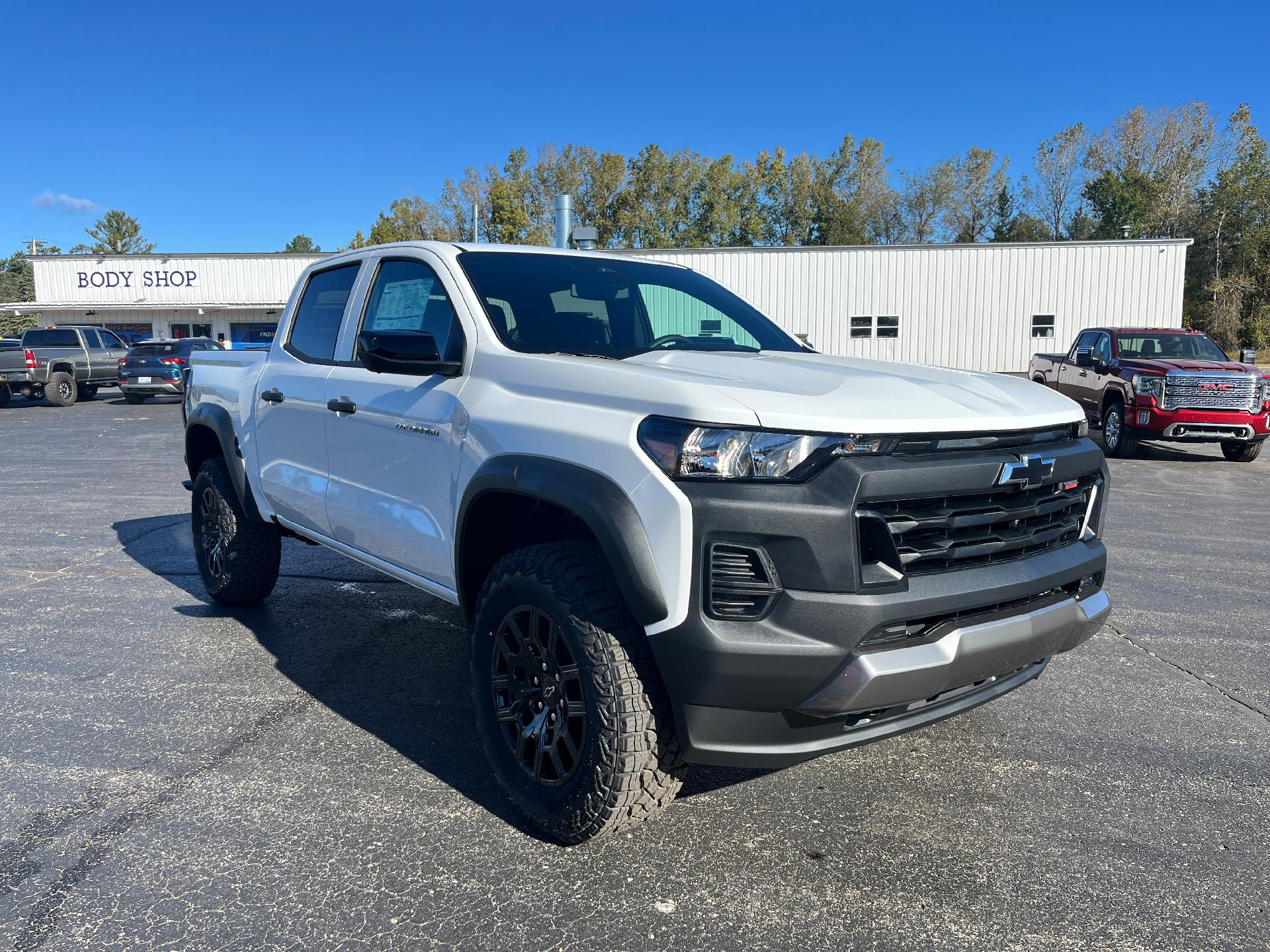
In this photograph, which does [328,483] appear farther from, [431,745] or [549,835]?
[549,835]

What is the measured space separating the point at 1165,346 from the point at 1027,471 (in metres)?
13.1

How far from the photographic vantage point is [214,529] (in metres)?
5.47

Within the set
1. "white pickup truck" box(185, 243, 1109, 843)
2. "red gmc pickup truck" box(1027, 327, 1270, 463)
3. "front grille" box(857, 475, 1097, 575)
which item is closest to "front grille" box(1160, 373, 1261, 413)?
"red gmc pickup truck" box(1027, 327, 1270, 463)

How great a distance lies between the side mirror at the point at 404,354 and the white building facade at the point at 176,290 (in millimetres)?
38846

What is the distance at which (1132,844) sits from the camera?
2.92 m

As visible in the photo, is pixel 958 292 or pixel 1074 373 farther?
pixel 958 292

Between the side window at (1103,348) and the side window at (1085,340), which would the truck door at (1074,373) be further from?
the side window at (1103,348)

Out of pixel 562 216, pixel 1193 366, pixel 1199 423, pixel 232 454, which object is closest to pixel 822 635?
pixel 232 454

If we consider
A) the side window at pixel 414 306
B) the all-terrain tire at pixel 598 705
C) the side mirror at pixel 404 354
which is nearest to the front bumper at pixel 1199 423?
the side window at pixel 414 306

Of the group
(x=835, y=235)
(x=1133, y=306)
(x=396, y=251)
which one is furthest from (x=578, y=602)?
(x=835, y=235)

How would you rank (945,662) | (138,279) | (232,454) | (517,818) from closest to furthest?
(945,662) < (517,818) < (232,454) < (138,279)

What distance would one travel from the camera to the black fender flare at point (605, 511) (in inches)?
100.0

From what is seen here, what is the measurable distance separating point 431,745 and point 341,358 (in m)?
1.77

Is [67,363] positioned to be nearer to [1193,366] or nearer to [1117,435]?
[1117,435]
